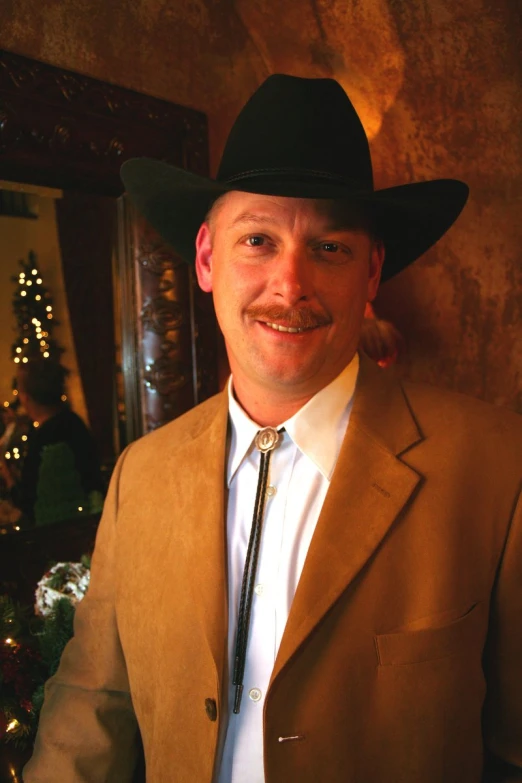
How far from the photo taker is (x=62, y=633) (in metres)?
1.61

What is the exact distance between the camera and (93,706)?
1.34m

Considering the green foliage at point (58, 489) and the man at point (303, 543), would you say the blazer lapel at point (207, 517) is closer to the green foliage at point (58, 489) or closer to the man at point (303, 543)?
the man at point (303, 543)

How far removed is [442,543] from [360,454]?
8.6 inches

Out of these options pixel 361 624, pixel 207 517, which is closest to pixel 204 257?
pixel 207 517

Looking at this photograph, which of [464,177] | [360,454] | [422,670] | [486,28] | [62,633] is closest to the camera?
[422,670]

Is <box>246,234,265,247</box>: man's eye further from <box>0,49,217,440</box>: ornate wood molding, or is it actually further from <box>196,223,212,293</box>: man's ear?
<box>0,49,217,440</box>: ornate wood molding

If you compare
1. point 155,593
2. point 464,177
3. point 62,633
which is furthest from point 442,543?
point 464,177

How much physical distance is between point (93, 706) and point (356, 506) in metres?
0.76

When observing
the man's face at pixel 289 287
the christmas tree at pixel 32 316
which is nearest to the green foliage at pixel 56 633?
the christmas tree at pixel 32 316

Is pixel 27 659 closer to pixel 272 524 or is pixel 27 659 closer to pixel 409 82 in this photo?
pixel 272 524

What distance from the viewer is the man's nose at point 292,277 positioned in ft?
3.87

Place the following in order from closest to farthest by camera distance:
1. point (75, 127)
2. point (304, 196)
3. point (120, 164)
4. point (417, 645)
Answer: point (417, 645), point (304, 196), point (75, 127), point (120, 164)

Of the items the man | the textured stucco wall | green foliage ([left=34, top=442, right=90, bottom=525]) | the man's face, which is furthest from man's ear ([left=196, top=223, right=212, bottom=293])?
the textured stucco wall

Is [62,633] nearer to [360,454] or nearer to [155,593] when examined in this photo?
[155,593]
